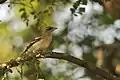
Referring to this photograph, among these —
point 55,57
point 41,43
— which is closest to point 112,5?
point 41,43

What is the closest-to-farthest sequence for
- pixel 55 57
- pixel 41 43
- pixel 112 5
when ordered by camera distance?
1. pixel 55 57
2. pixel 112 5
3. pixel 41 43

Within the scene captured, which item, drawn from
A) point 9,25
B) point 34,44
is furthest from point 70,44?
point 9,25

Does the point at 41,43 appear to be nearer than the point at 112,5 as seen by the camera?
No

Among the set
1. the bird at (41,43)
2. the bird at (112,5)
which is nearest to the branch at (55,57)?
the bird at (41,43)

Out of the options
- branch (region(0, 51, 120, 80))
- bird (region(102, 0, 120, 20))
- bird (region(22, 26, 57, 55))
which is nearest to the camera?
branch (region(0, 51, 120, 80))

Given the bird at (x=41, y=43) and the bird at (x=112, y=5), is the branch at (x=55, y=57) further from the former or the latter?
the bird at (x=112, y=5)

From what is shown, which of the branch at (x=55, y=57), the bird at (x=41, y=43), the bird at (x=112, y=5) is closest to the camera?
the branch at (x=55, y=57)

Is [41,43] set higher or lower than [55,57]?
lower

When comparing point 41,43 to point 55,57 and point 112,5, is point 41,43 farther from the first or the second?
point 55,57

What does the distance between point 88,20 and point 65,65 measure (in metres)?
0.99

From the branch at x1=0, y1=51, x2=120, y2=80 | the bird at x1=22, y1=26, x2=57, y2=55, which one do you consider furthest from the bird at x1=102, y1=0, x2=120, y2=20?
the branch at x1=0, y1=51, x2=120, y2=80

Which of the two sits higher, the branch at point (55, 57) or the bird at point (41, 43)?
the branch at point (55, 57)

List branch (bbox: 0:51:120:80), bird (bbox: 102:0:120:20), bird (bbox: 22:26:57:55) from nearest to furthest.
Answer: branch (bbox: 0:51:120:80), bird (bbox: 102:0:120:20), bird (bbox: 22:26:57:55)

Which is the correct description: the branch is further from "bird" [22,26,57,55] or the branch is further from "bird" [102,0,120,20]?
"bird" [102,0,120,20]
